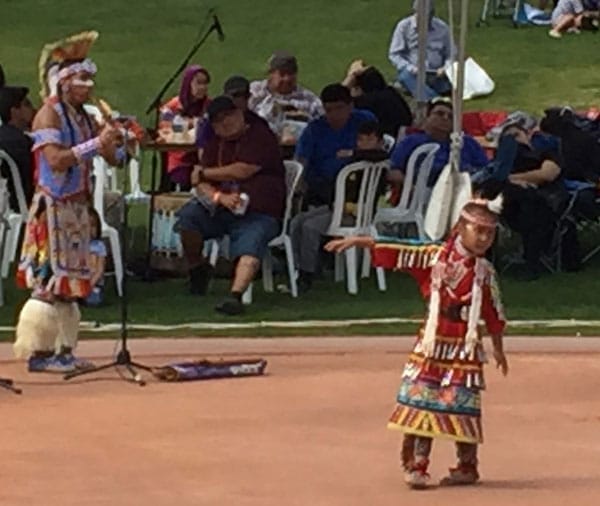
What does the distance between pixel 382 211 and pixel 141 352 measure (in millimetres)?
3688

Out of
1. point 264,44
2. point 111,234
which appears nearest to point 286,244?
point 111,234

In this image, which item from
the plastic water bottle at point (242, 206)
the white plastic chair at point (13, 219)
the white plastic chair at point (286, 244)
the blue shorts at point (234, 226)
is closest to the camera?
the blue shorts at point (234, 226)

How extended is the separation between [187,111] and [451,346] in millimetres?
8104

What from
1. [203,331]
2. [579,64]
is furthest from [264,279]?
[579,64]

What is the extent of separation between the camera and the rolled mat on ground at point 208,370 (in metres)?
11.5

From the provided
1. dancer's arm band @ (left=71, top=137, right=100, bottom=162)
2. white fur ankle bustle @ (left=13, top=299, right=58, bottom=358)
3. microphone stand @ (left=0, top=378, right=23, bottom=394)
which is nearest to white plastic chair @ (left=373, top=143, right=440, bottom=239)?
white fur ankle bustle @ (left=13, top=299, right=58, bottom=358)

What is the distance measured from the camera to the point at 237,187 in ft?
46.8

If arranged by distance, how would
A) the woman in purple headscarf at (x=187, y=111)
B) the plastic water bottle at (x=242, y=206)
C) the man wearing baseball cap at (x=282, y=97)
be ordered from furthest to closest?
the woman in purple headscarf at (x=187, y=111) < the man wearing baseball cap at (x=282, y=97) < the plastic water bottle at (x=242, y=206)

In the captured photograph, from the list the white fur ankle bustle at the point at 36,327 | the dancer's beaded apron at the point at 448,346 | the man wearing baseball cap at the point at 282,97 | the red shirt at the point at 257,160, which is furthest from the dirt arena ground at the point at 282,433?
the man wearing baseball cap at the point at 282,97

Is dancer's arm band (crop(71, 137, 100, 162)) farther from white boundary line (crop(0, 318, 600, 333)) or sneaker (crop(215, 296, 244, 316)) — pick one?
sneaker (crop(215, 296, 244, 316))

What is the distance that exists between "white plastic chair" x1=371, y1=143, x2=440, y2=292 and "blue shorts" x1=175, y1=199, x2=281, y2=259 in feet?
4.47

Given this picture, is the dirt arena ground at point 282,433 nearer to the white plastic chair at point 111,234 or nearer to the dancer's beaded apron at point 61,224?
the dancer's beaded apron at point 61,224

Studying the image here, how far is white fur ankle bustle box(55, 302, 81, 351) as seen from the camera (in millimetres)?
11602

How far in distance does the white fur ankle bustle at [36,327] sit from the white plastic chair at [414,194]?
4.28m
